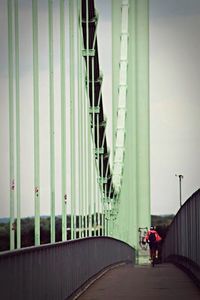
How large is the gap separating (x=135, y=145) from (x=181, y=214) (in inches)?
1550

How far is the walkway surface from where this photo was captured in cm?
1487

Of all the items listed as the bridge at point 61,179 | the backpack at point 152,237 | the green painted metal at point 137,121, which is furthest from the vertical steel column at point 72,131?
the green painted metal at point 137,121

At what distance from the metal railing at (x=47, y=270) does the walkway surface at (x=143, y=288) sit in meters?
0.31

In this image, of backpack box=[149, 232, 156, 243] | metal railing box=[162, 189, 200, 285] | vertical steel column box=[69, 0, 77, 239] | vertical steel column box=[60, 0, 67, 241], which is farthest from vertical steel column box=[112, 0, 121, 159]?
vertical steel column box=[60, 0, 67, 241]

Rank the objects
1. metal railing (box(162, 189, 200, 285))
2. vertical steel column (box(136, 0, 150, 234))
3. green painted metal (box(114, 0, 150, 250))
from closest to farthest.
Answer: metal railing (box(162, 189, 200, 285)), green painted metal (box(114, 0, 150, 250)), vertical steel column (box(136, 0, 150, 234))

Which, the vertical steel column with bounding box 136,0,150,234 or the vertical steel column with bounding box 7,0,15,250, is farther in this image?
the vertical steel column with bounding box 136,0,150,234

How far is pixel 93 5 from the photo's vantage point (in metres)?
27.3

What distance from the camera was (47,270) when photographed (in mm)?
11586

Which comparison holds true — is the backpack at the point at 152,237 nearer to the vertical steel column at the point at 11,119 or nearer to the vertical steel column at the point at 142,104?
the vertical steel column at the point at 11,119

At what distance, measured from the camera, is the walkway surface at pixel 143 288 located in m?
→ 14.9

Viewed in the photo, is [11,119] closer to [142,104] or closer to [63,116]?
[63,116]

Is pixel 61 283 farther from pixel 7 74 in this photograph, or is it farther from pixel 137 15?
pixel 137 15

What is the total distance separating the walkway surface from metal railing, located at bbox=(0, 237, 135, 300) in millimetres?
312

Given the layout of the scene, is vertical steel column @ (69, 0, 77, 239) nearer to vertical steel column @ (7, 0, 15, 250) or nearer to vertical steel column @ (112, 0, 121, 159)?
vertical steel column @ (7, 0, 15, 250)
